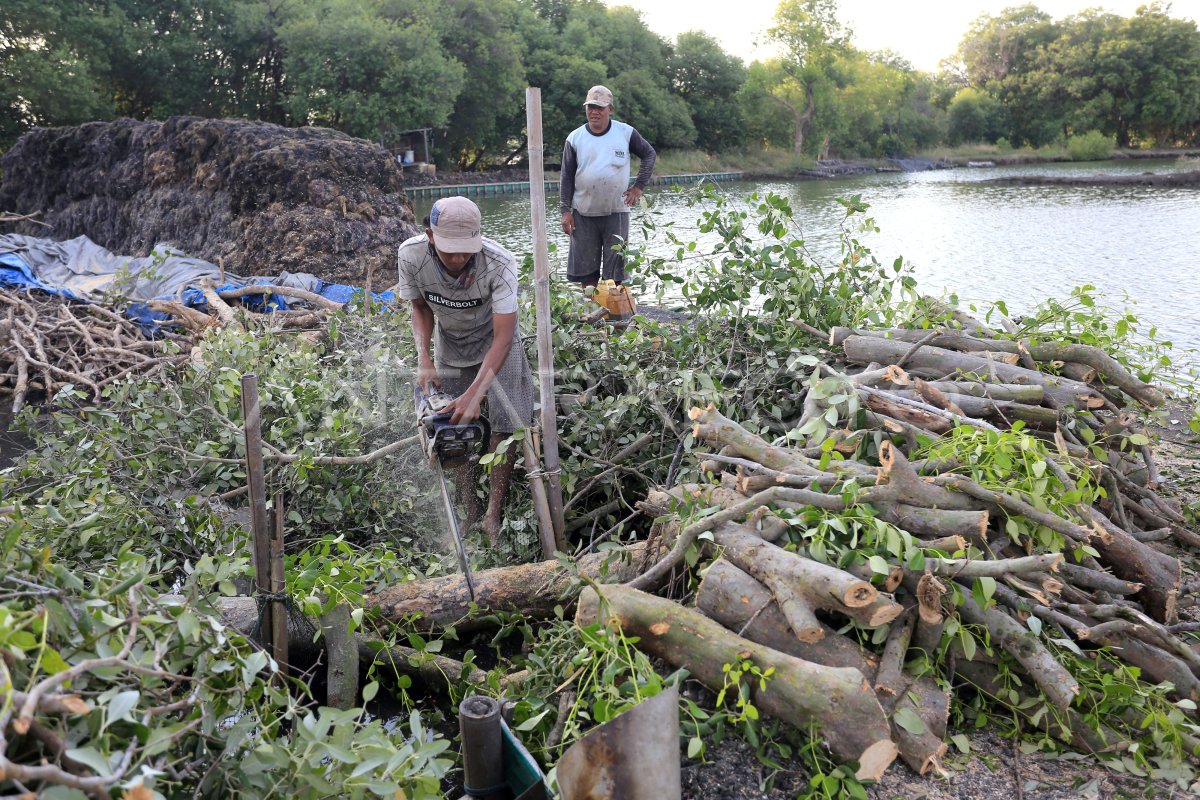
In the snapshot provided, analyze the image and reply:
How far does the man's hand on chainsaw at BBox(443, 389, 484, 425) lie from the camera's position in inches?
161

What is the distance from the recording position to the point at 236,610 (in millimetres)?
3473

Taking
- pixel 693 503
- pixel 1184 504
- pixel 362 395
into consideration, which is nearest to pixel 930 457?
pixel 693 503

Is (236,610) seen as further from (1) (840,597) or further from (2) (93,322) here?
(2) (93,322)

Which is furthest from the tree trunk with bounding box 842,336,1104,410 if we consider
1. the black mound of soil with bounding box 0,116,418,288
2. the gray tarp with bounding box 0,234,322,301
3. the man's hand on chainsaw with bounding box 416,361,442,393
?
the black mound of soil with bounding box 0,116,418,288

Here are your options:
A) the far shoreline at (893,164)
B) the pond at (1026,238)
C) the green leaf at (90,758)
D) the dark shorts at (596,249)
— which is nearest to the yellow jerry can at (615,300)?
the pond at (1026,238)

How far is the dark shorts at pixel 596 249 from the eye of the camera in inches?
286

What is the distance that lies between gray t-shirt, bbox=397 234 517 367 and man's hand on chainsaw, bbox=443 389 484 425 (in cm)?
50

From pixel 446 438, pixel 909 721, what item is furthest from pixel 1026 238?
pixel 909 721

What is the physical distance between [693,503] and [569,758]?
3.94ft

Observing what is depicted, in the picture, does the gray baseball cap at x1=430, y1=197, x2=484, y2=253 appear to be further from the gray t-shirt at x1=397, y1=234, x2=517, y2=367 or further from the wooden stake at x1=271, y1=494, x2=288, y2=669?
the wooden stake at x1=271, y1=494, x2=288, y2=669

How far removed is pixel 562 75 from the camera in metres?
47.6

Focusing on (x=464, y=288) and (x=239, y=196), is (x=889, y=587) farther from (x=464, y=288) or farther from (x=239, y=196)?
(x=239, y=196)

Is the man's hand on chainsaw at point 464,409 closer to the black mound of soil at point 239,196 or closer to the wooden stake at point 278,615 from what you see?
the wooden stake at point 278,615

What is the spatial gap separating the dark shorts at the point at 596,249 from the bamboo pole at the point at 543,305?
3139mm
